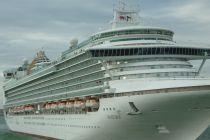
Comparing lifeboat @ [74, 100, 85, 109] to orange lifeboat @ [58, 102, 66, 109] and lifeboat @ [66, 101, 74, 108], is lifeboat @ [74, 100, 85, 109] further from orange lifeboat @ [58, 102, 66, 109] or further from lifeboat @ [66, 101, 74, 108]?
orange lifeboat @ [58, 102, 66, 109]

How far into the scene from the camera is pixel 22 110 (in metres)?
64.2

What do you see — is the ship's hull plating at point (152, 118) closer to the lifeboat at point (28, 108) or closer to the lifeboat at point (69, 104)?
the lifeboat at point (69, 104)

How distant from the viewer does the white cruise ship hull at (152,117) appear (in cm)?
3100

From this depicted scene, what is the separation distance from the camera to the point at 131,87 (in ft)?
108

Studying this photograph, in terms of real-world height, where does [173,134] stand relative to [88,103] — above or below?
below

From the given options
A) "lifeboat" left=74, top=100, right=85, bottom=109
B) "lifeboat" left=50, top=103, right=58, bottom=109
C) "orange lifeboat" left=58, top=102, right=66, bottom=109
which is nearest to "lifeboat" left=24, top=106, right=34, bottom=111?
"lifeboat" left=50, top=103, right=58, bottom=109

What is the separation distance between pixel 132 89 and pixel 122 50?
420 centimetres

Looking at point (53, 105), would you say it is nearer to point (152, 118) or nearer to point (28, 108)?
point (28, 108)

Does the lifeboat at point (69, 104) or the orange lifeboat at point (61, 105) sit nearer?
the lifeboat at point (69, 104)

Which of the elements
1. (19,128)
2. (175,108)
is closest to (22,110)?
(19,128)

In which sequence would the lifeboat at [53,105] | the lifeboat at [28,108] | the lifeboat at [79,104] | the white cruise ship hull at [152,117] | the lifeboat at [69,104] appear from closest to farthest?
1. the white cruise ship hull at [152,117]
2. the lifeboat at [79,104]
3. the lifeboat at [69,104]
4. the lifeboat at [53,105]
5. the lifeboat at [28,108]

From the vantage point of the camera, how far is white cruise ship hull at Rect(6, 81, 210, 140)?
31000 mm

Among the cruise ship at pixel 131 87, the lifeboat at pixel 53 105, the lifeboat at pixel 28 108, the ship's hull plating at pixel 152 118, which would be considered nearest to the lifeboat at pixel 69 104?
the cruise ship at pixel 131 87

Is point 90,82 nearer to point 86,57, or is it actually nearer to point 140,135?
point 86,57
